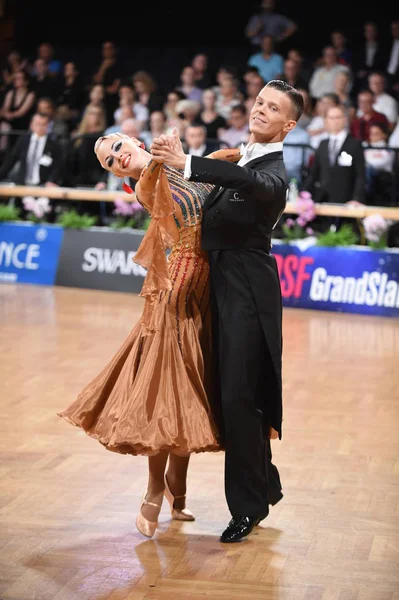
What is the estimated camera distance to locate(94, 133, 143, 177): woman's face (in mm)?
3607

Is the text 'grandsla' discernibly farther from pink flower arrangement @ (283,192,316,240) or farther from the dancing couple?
the dancing couple

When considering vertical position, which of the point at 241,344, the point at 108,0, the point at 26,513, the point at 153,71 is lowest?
the point at 26,513

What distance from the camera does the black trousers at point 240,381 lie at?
358 cm

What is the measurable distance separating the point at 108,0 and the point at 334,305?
6.62m

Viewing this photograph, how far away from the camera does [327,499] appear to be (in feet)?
13.7

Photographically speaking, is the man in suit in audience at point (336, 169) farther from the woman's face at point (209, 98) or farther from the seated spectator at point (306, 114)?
the woman's face at point (209, 98)

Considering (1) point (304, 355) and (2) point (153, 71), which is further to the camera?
(2) point (153, 71)

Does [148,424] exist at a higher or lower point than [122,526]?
higher

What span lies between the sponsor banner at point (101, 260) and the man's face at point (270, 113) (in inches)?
235

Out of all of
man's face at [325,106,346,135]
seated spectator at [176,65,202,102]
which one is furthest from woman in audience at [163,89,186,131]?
man's face at [325,106,346,135]

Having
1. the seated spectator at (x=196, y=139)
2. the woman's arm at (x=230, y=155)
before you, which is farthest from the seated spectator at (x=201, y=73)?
the woman's arm at (x=230, y=155)

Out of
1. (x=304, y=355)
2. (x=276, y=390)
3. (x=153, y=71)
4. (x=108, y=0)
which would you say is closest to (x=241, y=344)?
(x=276, y=390)

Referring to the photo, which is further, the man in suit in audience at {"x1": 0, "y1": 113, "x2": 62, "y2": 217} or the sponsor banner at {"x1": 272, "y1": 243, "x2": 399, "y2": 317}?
the man in suit in audience at {"x1": 0, "y1": 113, "x2": 62, "y2": 217}

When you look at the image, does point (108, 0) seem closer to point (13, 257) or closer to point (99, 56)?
point (99, 56)
